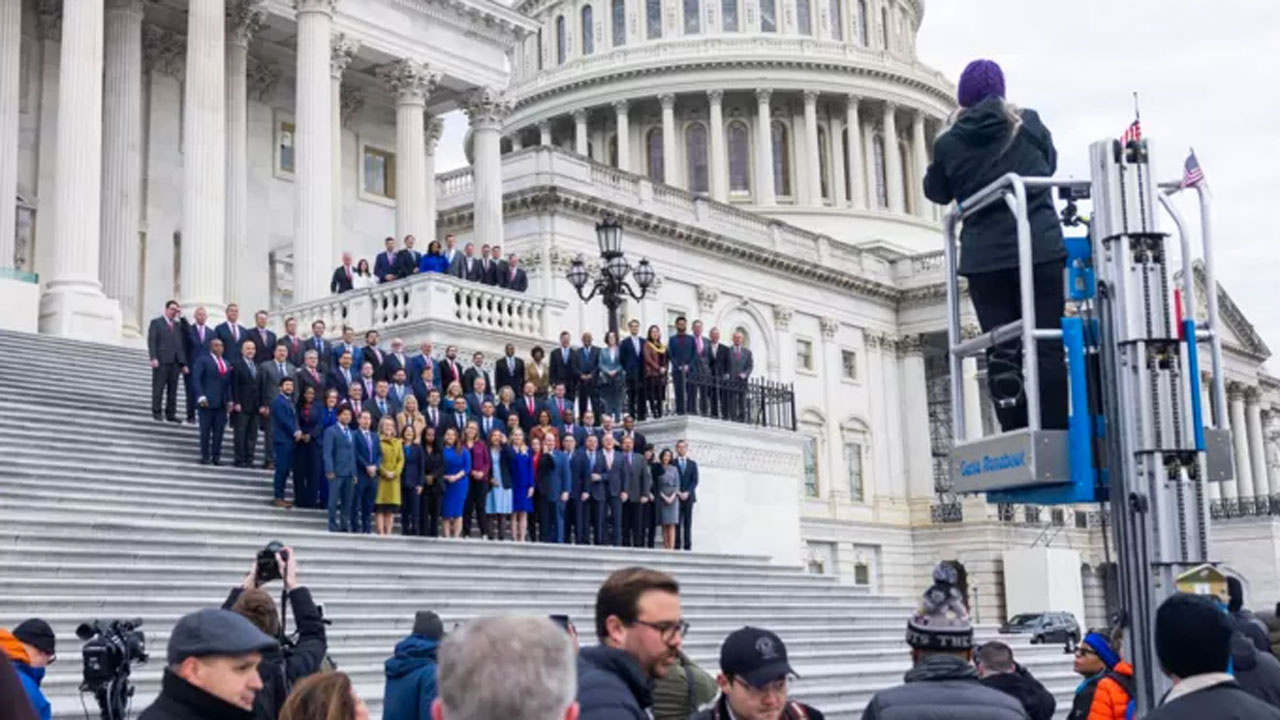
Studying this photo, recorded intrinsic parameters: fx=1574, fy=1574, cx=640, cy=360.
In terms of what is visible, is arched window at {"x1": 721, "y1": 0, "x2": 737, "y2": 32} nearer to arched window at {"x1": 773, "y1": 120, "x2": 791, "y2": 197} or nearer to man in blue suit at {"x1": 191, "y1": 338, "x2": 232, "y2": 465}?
arched window at {"x1": 773, "y1": 120, "x2": 791, "y2": 197}

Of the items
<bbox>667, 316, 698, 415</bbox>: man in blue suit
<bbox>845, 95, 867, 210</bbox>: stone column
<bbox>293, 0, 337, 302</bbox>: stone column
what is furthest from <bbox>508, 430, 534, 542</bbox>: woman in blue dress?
<bbox>845, 95, 867, 210</bbox>: stone column

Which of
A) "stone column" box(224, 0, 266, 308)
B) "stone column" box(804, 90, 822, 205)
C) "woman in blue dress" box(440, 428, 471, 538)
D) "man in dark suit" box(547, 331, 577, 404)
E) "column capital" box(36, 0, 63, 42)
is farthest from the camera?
"stone column" box(804, 90, 822, 205)

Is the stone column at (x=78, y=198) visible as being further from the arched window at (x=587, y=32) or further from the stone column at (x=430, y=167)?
the arched window at (x=587, y=32)

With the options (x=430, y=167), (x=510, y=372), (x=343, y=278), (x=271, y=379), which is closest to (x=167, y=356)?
(x=271, y=379)

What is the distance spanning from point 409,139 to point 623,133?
128 ft

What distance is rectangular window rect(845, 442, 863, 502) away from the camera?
60438 millimetres

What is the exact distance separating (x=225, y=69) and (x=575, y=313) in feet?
50.5

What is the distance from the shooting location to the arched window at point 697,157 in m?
74.2

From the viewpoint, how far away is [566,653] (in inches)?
122

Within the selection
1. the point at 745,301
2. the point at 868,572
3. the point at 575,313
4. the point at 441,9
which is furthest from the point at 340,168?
the point at 868,572

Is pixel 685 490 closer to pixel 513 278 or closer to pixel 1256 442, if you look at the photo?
pixel 513 278

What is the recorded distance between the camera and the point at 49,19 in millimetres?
31328

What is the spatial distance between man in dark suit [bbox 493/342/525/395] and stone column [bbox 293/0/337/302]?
8.12m

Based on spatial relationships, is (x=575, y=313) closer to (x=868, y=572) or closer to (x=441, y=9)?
(x=441, y=9)
